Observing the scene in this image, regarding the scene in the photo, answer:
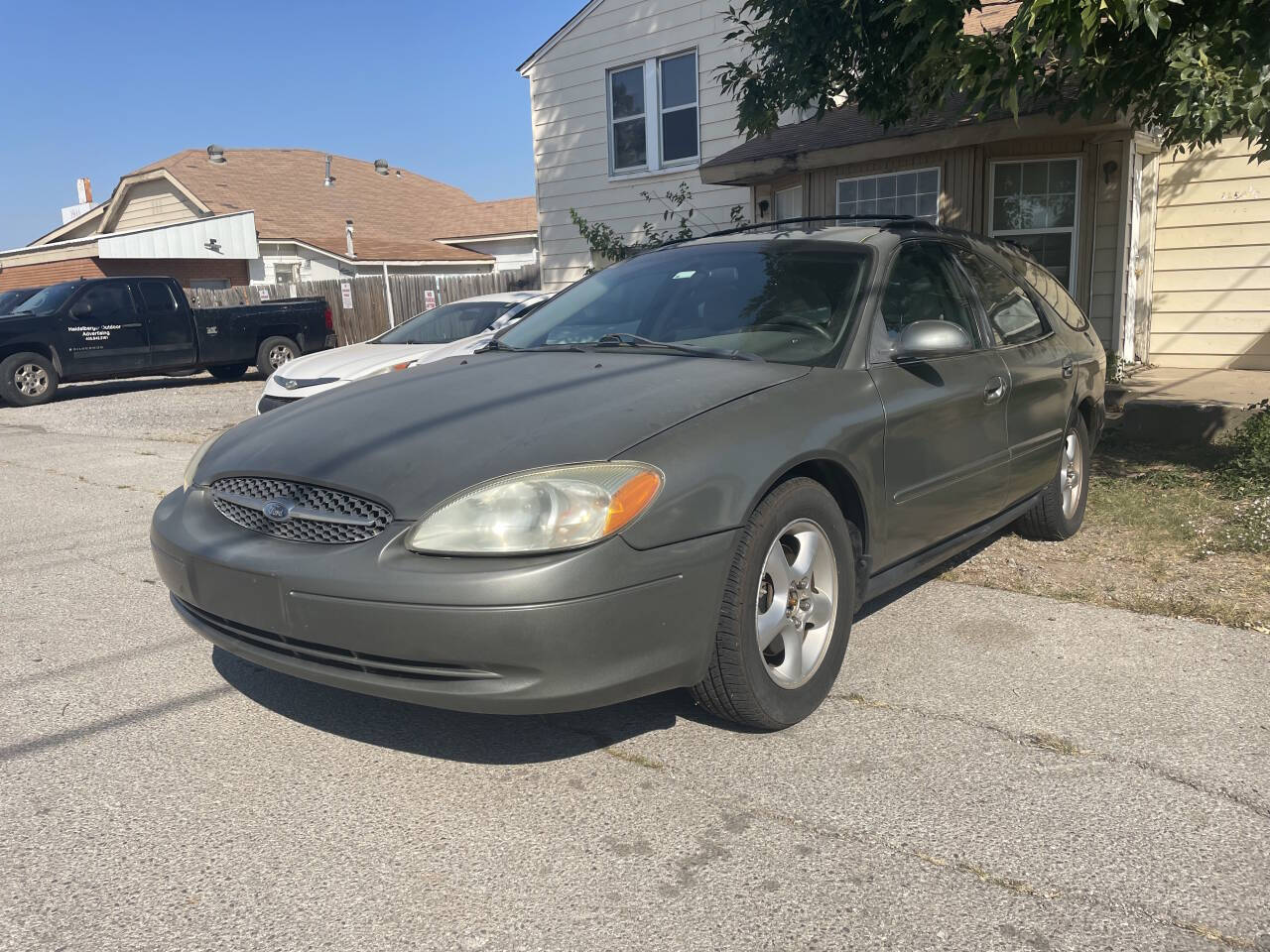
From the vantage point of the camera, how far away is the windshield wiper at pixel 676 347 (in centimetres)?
377

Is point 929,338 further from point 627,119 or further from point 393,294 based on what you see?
point 393,294

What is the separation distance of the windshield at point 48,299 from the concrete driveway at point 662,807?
12.6 m

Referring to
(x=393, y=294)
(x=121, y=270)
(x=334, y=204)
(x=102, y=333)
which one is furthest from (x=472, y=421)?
(x=334, y=204)

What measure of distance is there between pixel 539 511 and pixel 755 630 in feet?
2.60

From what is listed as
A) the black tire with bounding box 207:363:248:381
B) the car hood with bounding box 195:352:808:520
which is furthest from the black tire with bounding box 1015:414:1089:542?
the black tire with bounding box 207:363:248:381

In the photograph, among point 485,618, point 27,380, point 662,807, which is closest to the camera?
point 485,618

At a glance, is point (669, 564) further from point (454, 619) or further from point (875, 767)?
point (875, 767)

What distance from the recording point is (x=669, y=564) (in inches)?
112

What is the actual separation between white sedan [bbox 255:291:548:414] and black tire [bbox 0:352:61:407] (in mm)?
5847

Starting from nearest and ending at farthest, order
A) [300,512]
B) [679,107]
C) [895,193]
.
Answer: [300,512]
[895,193]
[679,107]

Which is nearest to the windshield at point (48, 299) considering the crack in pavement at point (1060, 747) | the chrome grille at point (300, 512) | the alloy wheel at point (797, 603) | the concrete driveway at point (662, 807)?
the concrete driveway at point (662, 807)

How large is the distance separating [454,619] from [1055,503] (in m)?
3.83

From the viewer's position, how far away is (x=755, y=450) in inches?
123

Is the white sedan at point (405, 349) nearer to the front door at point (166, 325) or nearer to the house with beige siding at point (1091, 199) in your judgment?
the house with beige siding at point (1091, 199)
